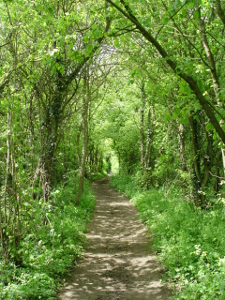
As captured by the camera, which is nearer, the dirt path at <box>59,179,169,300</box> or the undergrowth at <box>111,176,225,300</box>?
the undergrowth at <box>111,176,225,300</box>

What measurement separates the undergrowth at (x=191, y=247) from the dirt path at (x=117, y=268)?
351mm

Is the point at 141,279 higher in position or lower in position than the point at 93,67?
lower

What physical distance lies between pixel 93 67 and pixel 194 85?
8.83m

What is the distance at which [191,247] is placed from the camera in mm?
5949

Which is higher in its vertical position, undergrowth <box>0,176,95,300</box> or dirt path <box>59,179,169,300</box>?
undergrowth <box>0,176,95,300</box>

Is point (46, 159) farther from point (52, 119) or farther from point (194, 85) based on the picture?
point (194, 85)

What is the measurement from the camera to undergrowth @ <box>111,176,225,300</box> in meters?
4.56

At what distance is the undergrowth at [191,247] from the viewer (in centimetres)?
456

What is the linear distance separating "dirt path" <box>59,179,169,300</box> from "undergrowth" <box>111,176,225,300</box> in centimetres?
35

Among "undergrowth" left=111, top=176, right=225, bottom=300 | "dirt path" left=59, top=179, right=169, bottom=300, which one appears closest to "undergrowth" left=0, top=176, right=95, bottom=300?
"dirt path" left=59, top=179, right=169, bottom=300

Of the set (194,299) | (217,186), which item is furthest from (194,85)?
Answer: (217,186)

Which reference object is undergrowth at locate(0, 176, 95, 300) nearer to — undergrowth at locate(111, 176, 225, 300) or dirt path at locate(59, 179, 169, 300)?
dirt path at locate(59, 179, 169, 300)

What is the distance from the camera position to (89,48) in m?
3.22

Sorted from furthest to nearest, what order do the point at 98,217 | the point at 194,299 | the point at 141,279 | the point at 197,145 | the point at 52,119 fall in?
1. the point at 98,217
2. the point at 197,145
3. the point at 52,119
4. the point at 141,279
5. the point at 194,299
